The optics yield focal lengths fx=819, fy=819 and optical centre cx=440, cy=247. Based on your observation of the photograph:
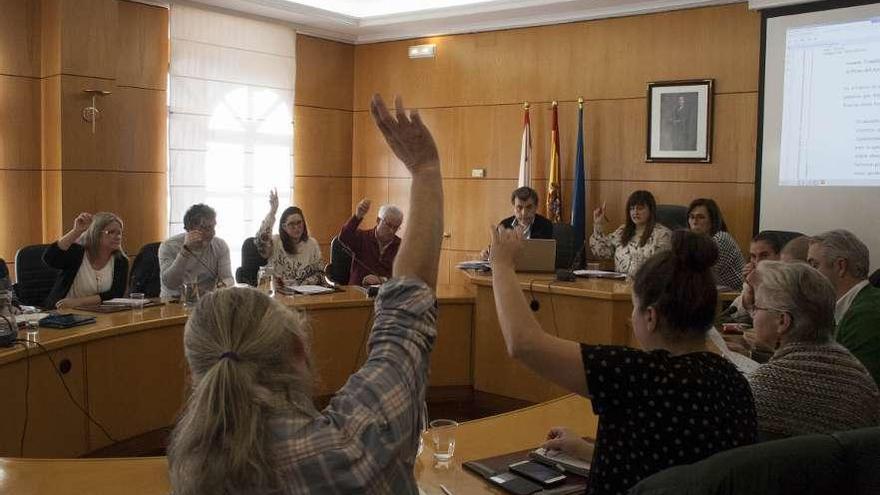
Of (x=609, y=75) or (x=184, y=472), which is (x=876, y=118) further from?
(x=184, y=472)

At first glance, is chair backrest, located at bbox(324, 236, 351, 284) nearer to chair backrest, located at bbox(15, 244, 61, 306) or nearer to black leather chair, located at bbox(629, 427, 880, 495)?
chair backrest, located at bbox(15, 244, 61, 306)

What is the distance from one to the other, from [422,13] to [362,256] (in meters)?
2.90

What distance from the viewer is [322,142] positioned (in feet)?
27.6

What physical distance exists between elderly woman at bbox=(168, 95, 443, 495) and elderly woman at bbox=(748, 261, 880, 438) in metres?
1.19

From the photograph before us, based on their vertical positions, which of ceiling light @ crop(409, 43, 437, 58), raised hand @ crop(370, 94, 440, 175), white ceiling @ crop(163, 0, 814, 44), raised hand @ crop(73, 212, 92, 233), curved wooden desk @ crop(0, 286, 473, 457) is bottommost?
curved wooden desk @ crop(0, 286, 473, 457)

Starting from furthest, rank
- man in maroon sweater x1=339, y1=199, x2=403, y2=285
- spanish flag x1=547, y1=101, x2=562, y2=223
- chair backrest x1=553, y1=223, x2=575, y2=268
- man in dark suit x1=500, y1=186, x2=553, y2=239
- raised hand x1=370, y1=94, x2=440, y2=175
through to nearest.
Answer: spanish flag x1=547, y1=101, x2=562, y2=223 → chair backrest x1=553, y1=223, x2=575, y2=268 → man in dark suit x1=500, y1=186, x2=553, y2=239 → man in maroon sweater x1=339, y1=199, x2=403, y2=285 → raised hand x1=370, y1=94, x2=440, y2=175

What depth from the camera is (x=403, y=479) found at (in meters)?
1.25

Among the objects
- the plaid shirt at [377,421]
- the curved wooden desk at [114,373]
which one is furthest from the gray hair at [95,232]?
the plaid shirt at [377,421]

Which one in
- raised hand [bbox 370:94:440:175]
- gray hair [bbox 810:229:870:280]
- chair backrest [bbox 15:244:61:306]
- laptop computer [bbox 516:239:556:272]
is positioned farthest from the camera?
laptop computer [bbox 516:239:556:272]

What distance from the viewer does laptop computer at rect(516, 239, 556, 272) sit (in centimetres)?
536

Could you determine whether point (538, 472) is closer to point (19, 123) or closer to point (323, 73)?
point (19, 123)

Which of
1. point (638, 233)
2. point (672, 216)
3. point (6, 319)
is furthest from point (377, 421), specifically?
point (672, 216)

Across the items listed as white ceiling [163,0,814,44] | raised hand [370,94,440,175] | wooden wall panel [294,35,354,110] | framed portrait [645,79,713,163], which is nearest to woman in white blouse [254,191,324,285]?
white ceiling [163,0,814,44]

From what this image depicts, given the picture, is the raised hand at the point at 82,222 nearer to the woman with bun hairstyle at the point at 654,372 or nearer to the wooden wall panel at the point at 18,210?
the wooden wall panel at the point at 18,210
